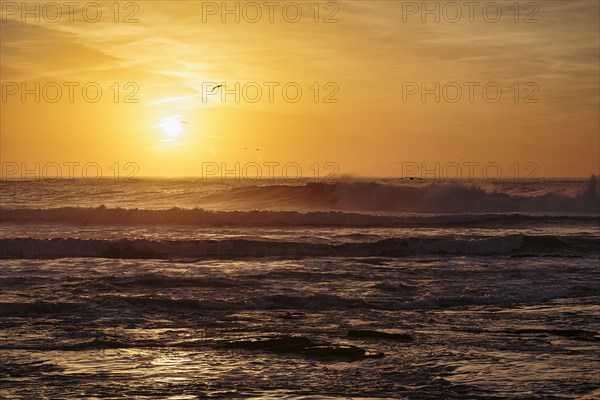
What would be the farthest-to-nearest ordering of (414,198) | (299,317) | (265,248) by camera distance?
(414,198), (265,248), (299,317)

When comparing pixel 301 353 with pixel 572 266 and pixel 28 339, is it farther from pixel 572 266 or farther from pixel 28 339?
pixel 572 266

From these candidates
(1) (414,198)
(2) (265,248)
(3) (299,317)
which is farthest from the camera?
(1) (414,198)

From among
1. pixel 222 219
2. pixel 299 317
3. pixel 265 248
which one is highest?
pixel 222 219

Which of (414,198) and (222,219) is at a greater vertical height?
(414,198)

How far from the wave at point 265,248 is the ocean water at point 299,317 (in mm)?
82

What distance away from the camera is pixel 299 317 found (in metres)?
11.9

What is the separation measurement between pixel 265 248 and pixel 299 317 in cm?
1194

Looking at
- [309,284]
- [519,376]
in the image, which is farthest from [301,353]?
[309,284]

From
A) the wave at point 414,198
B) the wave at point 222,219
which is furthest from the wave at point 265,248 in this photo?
the wave at point 414,198

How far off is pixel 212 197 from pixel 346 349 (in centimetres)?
4876

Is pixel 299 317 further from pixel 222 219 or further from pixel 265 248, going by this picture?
pixel 222 219

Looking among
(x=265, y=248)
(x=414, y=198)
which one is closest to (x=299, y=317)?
(x=265, y=248)

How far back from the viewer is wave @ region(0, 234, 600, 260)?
22281mm

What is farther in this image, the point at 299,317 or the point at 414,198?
the point at 414,198
